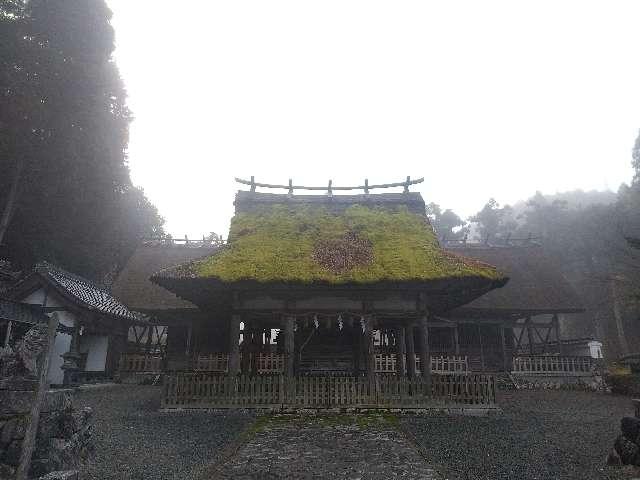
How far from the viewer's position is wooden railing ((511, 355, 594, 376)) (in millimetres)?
18266

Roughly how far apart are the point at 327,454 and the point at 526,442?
4031 mm

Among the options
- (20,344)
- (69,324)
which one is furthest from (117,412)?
(69,324)

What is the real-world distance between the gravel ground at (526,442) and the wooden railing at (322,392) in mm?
804

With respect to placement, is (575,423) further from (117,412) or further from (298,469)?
(117,412)

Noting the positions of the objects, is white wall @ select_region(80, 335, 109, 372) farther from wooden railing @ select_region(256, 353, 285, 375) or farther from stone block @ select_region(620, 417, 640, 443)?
stone block @ select_region(620, 417, 640, 443)

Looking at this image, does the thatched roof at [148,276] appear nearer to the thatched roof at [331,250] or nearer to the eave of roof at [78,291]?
Result: the eave of roof at [78,291]

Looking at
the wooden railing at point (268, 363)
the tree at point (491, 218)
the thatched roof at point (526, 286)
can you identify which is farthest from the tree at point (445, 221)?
the wooden railing at point (268, 363)

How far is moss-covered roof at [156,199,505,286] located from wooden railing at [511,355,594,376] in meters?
9.64

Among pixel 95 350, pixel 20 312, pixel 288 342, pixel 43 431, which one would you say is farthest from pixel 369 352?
pixel 95 350

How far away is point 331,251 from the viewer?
12.6 m

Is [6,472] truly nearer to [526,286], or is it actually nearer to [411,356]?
[411,356]

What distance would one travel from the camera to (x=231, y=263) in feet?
39.2

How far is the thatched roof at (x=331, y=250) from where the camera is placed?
11.3 metres

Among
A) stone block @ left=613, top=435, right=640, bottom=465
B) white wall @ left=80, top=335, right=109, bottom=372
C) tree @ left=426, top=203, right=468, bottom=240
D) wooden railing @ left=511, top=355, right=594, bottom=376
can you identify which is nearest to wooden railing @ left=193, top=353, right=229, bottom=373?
white wall @ left=80, top=335, right=109, bottom=372
